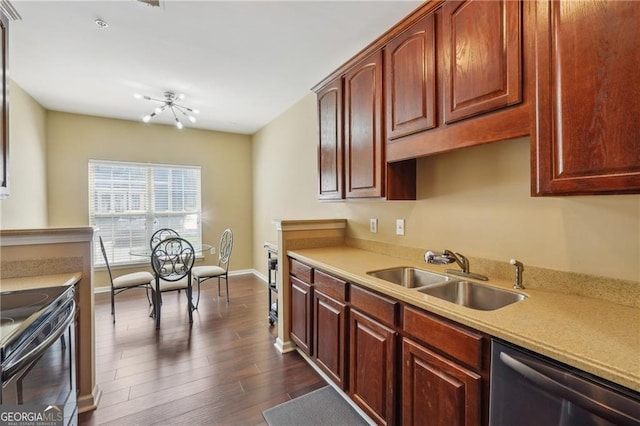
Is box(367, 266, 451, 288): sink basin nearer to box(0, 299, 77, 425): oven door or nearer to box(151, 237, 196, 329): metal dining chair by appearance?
box(0, 299, 77, 425): oven door

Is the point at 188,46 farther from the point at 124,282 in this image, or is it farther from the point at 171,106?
the point at 124,282

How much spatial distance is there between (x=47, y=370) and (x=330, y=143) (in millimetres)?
2326

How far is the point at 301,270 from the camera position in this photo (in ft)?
8.11

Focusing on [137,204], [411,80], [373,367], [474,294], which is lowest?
[373,367]

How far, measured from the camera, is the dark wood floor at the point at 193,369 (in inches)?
75.5

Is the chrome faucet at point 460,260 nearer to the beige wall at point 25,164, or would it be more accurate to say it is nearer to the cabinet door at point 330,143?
the cabinet door at point 330,143

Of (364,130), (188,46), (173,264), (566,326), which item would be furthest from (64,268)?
(566,326)

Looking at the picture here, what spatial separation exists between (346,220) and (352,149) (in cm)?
87

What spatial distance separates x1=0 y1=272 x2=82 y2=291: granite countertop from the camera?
163 centimetres

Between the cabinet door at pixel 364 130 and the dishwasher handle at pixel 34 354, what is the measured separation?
1.94 metres

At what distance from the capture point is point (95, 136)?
4371 mm

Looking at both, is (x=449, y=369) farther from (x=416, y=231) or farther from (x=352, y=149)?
(x=352, y=149)

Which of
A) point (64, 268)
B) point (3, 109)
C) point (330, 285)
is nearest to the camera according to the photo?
point (3, 109)

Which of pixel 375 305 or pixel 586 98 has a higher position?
pixel 586 98
